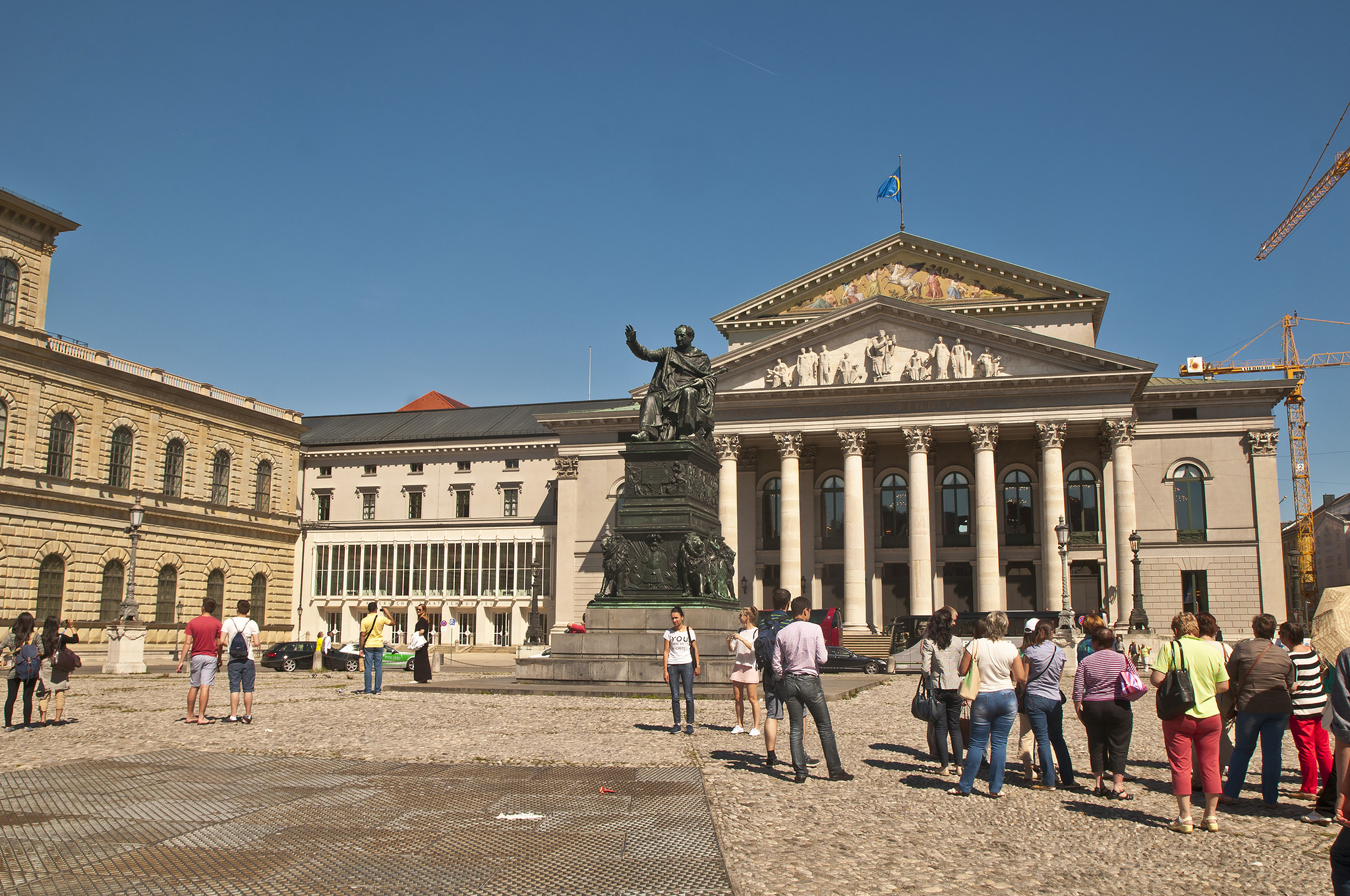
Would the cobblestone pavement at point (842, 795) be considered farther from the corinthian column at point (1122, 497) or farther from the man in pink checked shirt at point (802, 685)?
the corinthian column at point (1122, 497)

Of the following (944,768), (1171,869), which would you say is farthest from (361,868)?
(944,768)

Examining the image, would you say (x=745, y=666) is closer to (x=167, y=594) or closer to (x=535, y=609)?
(x=167, y=594)

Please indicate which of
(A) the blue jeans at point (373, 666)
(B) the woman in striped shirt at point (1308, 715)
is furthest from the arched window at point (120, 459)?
(B) the woman in striped shirt at point (1308, 715)

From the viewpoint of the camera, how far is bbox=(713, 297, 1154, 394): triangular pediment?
5122 cm

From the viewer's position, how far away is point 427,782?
1030 centimetres

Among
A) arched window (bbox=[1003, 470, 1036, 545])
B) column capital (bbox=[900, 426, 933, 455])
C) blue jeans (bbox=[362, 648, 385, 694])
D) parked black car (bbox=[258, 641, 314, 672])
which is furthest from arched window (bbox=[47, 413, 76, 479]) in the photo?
arched window (bbox=[1003, 470, 1036, 545])

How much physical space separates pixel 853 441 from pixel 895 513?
7.06 meters

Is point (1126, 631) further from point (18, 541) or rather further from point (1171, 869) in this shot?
point (18, 541)

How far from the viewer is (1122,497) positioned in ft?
165

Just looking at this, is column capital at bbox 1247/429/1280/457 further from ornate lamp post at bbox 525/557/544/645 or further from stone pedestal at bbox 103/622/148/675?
stone pedestal at bbox 103/622/148/675

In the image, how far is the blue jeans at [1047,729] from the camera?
36.4 feet

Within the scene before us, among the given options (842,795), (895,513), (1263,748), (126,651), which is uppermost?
(895,513)


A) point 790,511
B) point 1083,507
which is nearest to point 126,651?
point 790,511

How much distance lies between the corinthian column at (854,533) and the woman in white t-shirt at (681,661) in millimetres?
39062
